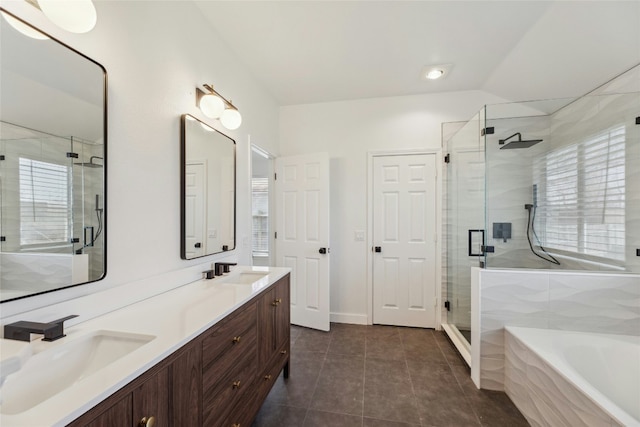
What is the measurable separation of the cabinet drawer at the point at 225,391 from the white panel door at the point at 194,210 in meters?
0.75

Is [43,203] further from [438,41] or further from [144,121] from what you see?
[438,41]

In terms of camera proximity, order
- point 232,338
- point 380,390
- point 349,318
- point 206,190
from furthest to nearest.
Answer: point 349,318
point 380,390
point 206,190
point 232,338

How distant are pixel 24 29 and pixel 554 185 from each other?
343 cm

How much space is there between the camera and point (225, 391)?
3.79ft

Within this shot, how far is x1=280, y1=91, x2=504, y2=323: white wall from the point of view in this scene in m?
3.01

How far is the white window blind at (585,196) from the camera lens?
77.6 inches

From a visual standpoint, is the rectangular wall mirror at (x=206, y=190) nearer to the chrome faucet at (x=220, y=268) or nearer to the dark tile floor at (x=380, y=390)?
the chrome faucet at (x=220, y=268)

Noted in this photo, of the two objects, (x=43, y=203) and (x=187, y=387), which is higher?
(x=43, y=203)

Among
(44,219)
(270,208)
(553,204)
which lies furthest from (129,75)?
(553,204)

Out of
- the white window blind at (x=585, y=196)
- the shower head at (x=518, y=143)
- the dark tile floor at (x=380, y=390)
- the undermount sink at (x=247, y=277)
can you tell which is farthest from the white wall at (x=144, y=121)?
the white window blind at (x=585, y=196)

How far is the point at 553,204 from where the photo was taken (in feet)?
7.52

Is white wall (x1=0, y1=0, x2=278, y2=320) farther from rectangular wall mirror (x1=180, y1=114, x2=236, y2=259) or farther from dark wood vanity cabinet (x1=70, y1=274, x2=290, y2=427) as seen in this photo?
dark wood vanity cabinet (x1=70, y1=274, x2=290, y2=427)

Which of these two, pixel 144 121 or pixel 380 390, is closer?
pixel 144 121

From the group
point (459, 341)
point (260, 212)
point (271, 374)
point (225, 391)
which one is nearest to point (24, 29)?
point (225, 391)
